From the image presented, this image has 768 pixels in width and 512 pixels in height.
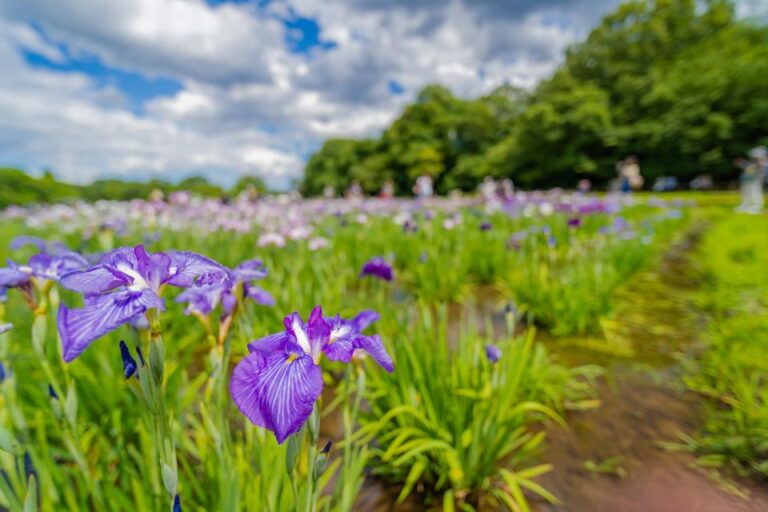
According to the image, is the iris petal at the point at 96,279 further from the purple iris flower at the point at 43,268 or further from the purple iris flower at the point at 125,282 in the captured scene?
the purple iris flower at the point at 43,268

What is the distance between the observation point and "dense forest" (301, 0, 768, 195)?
24.5 m

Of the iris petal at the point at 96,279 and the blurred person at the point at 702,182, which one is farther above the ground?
the blurred person at the point at 702,182

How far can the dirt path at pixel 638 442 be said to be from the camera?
1569 millimetres

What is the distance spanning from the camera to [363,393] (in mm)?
1512

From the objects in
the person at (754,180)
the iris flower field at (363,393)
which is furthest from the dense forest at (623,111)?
the iris flower field at (363,393)

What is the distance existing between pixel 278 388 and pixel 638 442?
6.97 ft

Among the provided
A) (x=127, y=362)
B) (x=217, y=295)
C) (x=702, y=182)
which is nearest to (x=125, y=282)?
(x=127, y=362)

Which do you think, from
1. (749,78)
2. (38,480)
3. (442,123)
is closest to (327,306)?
(38,480)

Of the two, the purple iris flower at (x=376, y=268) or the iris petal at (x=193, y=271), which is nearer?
the iris petal at (x=193, y=271)

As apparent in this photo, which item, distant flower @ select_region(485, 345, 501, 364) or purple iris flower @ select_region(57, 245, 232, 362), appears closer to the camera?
purple iris flower @ select_region(57, 245, 232, 362)

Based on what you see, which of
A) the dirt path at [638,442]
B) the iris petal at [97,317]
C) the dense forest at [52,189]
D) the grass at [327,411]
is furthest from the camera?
the dense forest at [52,189]

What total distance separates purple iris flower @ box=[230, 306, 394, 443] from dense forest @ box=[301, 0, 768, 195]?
3232 cm

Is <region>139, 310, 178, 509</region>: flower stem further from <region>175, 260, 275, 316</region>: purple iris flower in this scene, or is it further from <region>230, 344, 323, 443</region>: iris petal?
<region>175, 260, 275, 316</region>: purple iris flower

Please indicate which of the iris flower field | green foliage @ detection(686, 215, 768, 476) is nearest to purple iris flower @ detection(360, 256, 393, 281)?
the iris flower field
